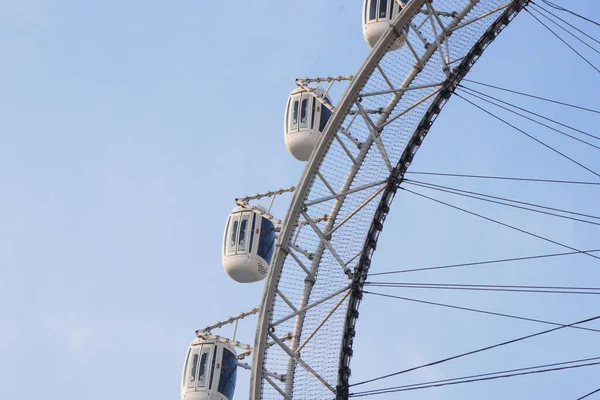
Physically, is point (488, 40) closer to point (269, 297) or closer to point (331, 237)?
point (331, 237)

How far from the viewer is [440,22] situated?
27.5 metres

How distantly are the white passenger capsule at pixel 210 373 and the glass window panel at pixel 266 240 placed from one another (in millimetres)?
2605

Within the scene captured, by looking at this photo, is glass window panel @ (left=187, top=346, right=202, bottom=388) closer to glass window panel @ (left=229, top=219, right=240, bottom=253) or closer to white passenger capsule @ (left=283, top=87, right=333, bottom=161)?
glass window panel @ (left=229, top=219, right=240, bottom=253)

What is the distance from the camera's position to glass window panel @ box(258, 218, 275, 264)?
33.9m

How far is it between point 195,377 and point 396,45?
34.7 ft

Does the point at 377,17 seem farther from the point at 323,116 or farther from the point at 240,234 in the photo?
the point at 240,234

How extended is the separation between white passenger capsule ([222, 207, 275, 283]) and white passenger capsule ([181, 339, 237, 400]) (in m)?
2.05

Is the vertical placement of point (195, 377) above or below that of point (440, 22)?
below

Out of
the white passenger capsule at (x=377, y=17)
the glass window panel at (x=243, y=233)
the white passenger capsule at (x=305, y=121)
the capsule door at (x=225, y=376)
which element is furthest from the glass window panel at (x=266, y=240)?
the white passenger capsule at (x=377, y=17)

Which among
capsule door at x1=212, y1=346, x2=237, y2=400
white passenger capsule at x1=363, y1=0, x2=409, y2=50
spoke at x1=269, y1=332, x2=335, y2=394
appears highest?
white passenger capsule at x1=363, y1=0, x2=409, y2=50

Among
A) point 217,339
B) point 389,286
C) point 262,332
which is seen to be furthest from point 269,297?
point 217,339

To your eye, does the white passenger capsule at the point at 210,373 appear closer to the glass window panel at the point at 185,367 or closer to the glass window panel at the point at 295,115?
the glass window panel at the point at 185,367

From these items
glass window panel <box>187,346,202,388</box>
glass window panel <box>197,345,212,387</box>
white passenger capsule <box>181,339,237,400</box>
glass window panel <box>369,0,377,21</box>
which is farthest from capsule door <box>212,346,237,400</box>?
glass window panel <box>369,0,377,21</box>

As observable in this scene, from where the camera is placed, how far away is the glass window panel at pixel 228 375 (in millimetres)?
32562
